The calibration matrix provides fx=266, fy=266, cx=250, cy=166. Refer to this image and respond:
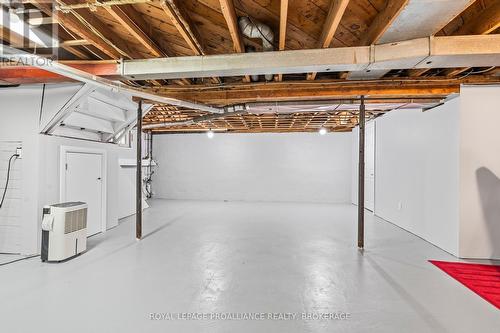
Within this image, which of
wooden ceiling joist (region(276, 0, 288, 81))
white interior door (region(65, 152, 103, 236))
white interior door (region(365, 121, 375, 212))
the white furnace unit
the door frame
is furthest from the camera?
white interior door (region(365, 121, 375, 212))

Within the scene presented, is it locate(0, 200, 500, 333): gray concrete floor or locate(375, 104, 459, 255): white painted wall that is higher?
locate(375, 104, 459, 255): white painted wall

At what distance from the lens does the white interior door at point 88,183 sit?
4.10m

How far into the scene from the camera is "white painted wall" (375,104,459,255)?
12.5 ft

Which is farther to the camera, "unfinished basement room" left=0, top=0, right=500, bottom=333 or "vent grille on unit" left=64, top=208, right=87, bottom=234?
"vent grille on unit" left=64, top=208, right=87, bottom=234

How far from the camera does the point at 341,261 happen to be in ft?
11.4

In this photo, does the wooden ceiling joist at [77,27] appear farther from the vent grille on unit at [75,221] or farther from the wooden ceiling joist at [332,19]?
the wooden ceiling joist at [332,19]

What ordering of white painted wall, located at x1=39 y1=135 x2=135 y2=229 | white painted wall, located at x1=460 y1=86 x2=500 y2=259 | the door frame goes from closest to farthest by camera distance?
white painted wall, located at x1=460 y1=86 x2=500 y2=259, white painted wall, located at x1=39 y1=135 x2=135 y2=229, the door frame

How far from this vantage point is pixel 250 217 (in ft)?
20.9

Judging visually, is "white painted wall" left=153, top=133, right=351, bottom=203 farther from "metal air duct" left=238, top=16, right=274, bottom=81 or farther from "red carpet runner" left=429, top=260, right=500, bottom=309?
"metal air duct" left=238, top=16, right=274, bottom=81
